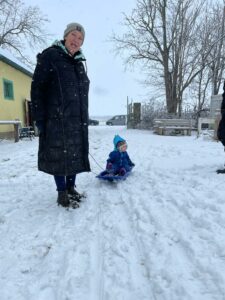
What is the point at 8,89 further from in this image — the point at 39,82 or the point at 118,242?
the point at 118,242

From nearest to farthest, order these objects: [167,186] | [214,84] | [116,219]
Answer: [116,219] < [167,186] < [214,84]

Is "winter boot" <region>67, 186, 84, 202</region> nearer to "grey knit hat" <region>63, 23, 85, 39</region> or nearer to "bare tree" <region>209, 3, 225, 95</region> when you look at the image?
"grey knit hat" <region>63, 23, 85, 39</region>

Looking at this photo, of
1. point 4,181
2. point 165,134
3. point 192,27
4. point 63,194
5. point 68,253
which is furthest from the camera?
point 192,27

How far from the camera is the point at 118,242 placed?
3002 millimetres

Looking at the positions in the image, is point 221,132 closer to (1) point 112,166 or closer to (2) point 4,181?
(1) point 112,166

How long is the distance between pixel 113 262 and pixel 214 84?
26.4 metres

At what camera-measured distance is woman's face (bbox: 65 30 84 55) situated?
387 centimetres

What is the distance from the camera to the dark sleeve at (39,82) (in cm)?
376

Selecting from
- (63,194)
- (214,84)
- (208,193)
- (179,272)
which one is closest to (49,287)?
(179,272)

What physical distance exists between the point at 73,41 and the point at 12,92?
517 inches

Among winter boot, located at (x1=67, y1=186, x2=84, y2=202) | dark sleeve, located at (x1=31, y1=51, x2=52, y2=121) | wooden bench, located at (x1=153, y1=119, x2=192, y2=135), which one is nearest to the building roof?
wooden bench, located at (x1=153, y1=119, x2=192, y2=135)

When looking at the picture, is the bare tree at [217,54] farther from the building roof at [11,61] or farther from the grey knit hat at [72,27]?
the grey knit hat at [72,27]

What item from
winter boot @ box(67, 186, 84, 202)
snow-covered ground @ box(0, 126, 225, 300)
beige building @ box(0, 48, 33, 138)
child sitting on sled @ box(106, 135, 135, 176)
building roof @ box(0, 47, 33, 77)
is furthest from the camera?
beige building @ box(0, 48, 33, 138)

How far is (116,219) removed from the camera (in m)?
3.62
